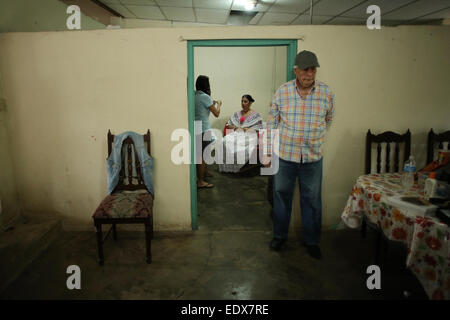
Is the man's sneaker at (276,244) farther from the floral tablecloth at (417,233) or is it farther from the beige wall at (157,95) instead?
the floral tablecloth at (417,233)

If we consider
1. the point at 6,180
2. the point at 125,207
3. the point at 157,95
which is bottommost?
the point at 125,207

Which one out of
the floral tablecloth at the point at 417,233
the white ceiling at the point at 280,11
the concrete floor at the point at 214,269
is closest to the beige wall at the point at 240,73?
the white ceiling at the point at 280,11

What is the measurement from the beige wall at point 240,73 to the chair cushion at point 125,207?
3.82 meters

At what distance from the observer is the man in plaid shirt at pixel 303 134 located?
2150 mm

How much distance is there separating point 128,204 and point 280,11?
418 centimetres

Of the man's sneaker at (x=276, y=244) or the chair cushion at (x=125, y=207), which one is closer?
the chair cushion at (x=125, y=207)

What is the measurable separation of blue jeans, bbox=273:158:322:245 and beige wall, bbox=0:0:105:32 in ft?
9.11

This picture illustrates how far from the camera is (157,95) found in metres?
2.61

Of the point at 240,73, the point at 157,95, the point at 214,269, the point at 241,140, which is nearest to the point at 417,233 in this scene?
the point at 214,269

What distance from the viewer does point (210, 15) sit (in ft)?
16.4

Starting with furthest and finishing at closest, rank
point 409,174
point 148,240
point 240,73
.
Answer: point 240,73 < point 148,240 < point 409,174

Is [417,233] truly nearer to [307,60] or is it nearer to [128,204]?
[307,60]

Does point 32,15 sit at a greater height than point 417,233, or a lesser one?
greater
